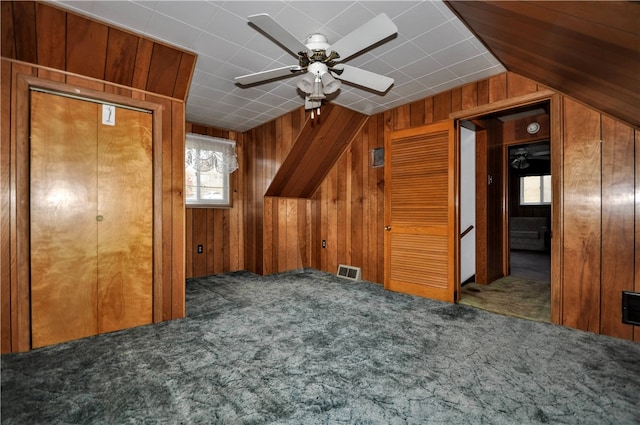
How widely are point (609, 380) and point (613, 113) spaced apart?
1937mm

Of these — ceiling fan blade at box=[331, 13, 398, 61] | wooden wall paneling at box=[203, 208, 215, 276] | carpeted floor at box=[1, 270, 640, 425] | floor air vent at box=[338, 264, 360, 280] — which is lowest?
carpeted floor at box=[1, 270, 640, 425]

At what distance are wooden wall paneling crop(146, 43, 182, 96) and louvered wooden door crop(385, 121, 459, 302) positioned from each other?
101 inches

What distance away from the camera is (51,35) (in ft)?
6.57

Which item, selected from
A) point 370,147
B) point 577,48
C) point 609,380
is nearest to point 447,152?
point 370,147

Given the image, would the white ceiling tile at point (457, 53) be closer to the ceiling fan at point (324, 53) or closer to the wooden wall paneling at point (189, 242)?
the ceiling fan at point (324, 53)

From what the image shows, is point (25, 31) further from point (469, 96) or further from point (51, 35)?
point (469, 96)

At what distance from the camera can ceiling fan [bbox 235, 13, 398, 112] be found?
1597mm

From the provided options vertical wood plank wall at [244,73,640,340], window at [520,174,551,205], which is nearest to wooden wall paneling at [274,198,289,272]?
vertical wood plank wall at [244,73,640,340]

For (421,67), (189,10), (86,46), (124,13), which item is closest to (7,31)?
(86,46)

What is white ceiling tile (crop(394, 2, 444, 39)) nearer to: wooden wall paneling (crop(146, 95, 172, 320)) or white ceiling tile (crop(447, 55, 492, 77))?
white ceiling tile (crop(447, 55, 492, 77))

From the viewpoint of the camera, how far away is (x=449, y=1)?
5.97 feet

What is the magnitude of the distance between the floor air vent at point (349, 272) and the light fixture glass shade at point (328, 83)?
283cm

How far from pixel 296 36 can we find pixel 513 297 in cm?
371

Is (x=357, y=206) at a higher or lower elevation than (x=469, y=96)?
lower
